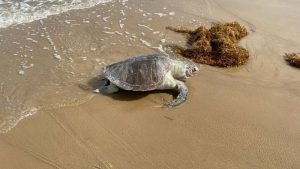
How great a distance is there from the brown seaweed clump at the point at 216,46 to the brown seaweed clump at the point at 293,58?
2.61 ft

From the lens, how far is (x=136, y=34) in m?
8.45

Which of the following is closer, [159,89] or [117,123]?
[117,123]

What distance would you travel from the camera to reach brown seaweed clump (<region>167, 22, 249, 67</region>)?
24.6 feet

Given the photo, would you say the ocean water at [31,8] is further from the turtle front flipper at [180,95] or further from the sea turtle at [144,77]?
the turtle front flipper at [180,95]

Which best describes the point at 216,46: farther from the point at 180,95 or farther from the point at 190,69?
the point at 180,95

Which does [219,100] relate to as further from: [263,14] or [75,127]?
[263,14]

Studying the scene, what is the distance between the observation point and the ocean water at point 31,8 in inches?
359

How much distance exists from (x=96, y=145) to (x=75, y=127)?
524 mm

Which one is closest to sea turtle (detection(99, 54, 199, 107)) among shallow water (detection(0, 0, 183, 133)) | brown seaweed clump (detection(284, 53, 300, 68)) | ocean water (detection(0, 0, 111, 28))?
shallow water (detection(0, 0, 183, 133))

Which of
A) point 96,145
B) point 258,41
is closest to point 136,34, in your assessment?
point 258,41

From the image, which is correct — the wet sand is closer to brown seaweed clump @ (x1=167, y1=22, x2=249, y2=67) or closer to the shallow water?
the shallow water

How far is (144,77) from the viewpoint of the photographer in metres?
6.31

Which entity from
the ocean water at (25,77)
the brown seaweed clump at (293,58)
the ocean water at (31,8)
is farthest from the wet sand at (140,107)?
the ocean water at (31,8)

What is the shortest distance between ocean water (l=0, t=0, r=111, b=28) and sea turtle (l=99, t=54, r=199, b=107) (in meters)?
3.62
